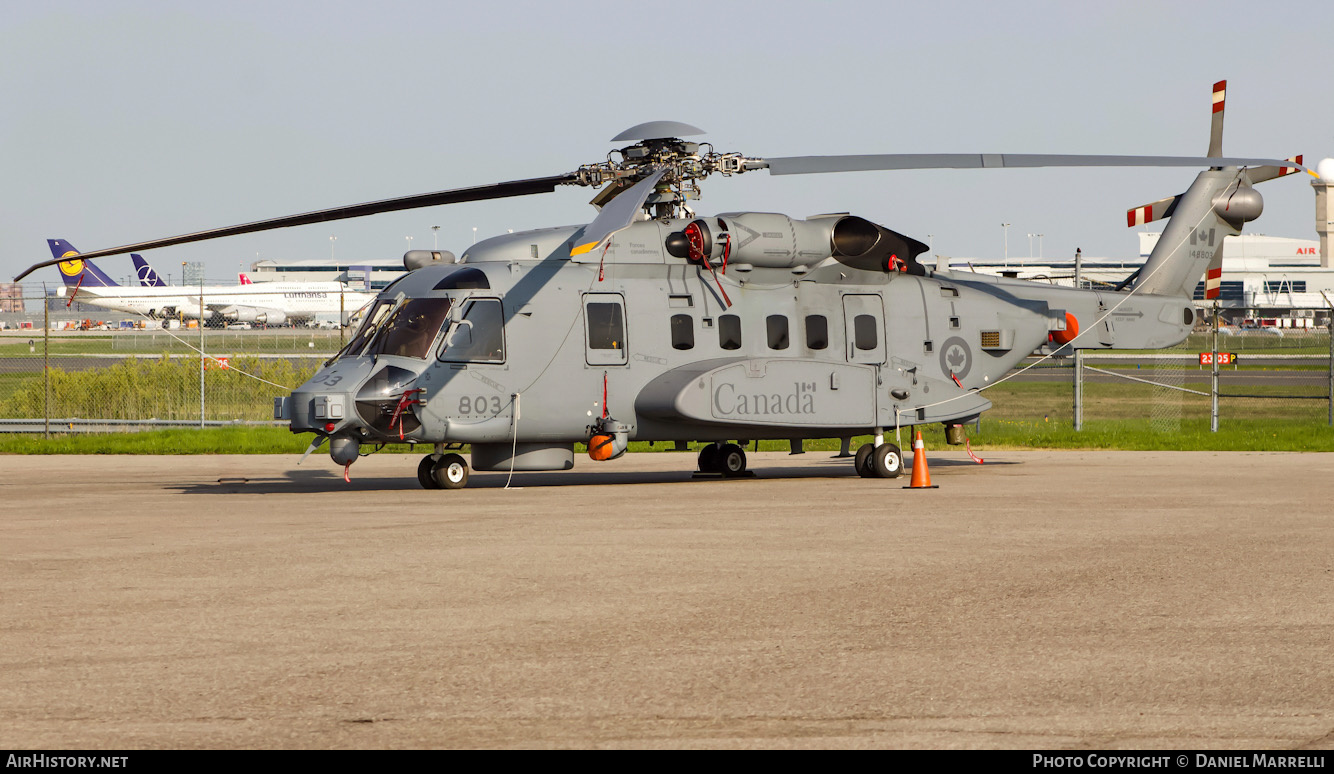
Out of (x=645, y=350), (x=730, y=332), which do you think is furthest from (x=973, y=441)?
(x=645, y=350)

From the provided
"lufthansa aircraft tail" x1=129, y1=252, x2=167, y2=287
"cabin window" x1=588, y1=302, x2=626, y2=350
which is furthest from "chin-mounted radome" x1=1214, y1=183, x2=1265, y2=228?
"lufthansa aircraft tail" x1=129, y1=252, x2=167, y2=287

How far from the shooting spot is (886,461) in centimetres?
1795

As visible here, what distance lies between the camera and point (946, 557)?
1009 centimetres

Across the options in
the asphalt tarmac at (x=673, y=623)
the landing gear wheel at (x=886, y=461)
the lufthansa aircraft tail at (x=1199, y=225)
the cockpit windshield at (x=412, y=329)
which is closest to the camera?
the asphalt tarmac at (x=673, y=623)

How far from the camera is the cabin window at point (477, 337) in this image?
633 inches

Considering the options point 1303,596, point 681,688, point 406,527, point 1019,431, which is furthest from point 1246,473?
point 681,688

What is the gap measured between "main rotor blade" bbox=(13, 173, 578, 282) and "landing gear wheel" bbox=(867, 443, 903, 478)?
5590 millimetres

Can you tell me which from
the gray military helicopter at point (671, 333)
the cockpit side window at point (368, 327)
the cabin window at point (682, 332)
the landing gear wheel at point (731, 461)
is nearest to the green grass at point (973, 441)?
the gray military helicopter at point (671, 333)

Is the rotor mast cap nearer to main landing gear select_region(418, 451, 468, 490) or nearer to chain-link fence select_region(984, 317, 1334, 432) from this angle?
main landing gear select_region(418, 451, 468, 490)

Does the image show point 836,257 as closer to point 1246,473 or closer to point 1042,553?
point 1246,473

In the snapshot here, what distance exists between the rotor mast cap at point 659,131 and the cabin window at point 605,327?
281 cm

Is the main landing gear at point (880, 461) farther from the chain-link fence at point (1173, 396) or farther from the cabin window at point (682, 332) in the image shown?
the chain-link fence at point (1173, 396)

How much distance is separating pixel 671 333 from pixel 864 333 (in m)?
2.84

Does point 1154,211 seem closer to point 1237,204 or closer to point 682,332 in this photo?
point 1237,204
